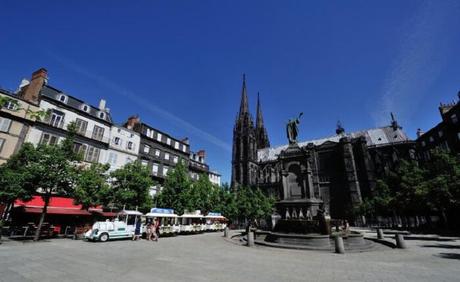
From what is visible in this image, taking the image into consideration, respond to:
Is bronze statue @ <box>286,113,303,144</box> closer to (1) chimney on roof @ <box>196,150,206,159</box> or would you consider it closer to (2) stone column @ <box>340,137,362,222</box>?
(1) chimney on roof @ <box>196,150,206,159</box>

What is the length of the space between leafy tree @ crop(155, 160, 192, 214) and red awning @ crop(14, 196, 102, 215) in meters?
7.98

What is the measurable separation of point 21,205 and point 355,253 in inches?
1037

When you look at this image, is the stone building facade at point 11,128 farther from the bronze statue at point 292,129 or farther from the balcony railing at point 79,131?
the bronze statue at point 292,129

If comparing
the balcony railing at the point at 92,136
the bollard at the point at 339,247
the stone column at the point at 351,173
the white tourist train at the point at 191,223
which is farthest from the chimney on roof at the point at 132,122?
the stone column at the point at 351,173

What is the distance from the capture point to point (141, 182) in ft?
73.6

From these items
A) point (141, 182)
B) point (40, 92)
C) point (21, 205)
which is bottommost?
point (21, 205)

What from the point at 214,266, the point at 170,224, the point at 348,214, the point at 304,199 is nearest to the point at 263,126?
the point at 348,214

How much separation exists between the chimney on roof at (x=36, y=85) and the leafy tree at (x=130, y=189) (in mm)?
13052

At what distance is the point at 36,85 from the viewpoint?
81.9 ft

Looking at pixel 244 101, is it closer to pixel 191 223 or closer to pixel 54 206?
pixel 191 223

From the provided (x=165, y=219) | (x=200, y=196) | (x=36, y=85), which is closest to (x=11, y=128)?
(x=36, y=85)

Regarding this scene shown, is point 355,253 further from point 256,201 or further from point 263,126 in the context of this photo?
point 263,126

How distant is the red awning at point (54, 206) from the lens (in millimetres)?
19641

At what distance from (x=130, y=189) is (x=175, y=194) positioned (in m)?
6.26
